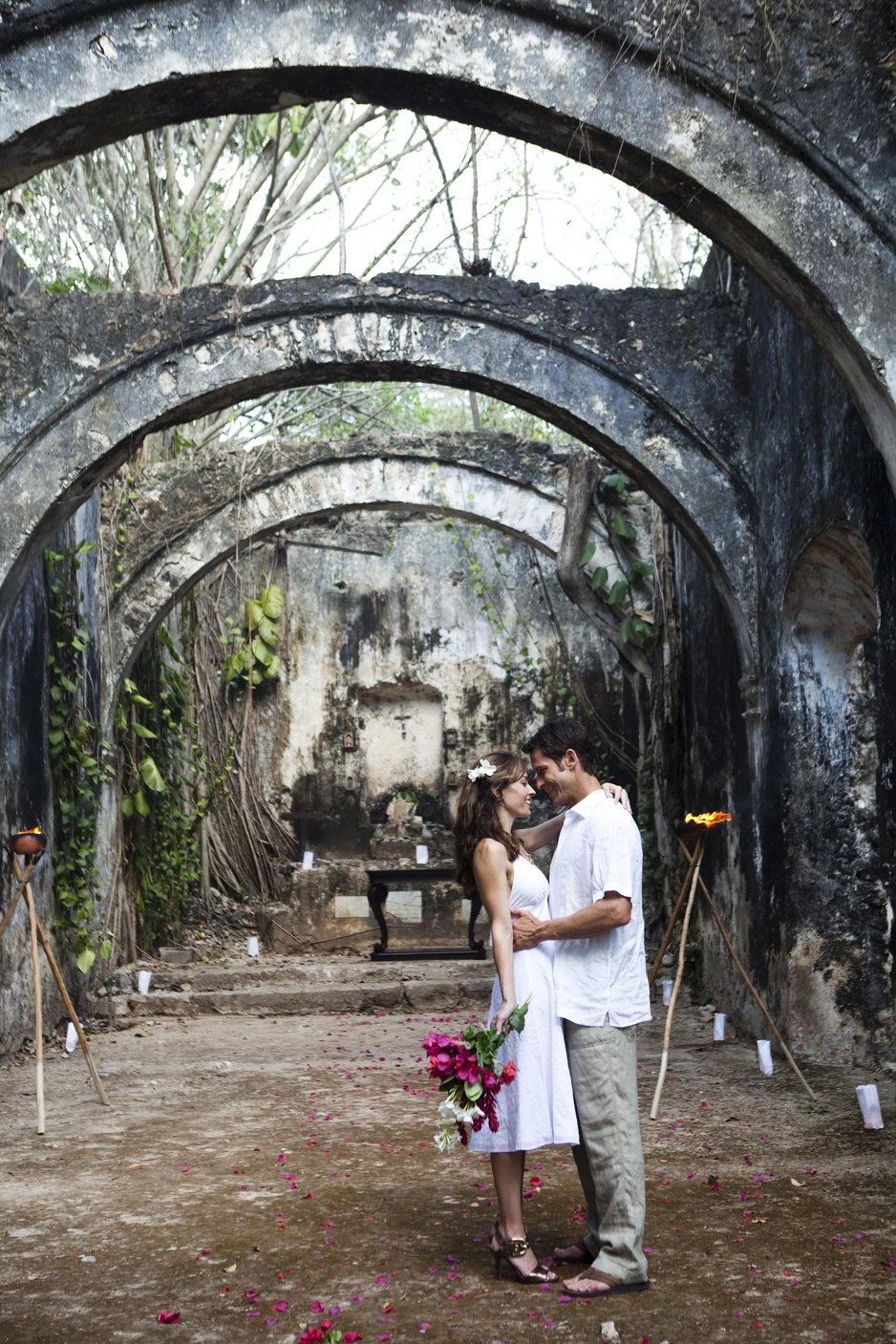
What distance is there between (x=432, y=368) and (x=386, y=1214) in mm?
4950

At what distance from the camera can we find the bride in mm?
3441

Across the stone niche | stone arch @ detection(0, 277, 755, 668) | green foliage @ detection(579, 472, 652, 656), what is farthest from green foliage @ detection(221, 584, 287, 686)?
stone arch @ detection(0, 277, 755, 668)

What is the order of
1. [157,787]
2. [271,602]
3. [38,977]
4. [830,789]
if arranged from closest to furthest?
[38,977] < [830,789] < [157,787] < [271,602]

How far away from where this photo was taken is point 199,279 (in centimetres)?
1179

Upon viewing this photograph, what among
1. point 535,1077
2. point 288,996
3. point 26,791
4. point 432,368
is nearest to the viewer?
point 535,1077

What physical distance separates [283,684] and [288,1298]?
12186mm

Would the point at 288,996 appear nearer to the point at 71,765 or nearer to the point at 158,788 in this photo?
the point at 158,788

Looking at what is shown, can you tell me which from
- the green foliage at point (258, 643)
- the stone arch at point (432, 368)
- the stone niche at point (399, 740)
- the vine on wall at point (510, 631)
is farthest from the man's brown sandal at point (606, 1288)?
the stone niche at point (399, 740)

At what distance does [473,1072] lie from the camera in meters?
3.38

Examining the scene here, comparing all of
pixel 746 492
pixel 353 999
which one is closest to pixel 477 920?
pixel 353 999

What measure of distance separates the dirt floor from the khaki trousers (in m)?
0.13

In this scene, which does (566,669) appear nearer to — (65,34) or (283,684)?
(283,684)

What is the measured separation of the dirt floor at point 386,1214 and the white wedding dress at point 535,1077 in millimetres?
392

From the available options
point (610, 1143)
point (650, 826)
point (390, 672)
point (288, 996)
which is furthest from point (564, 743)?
point (390, 672)
